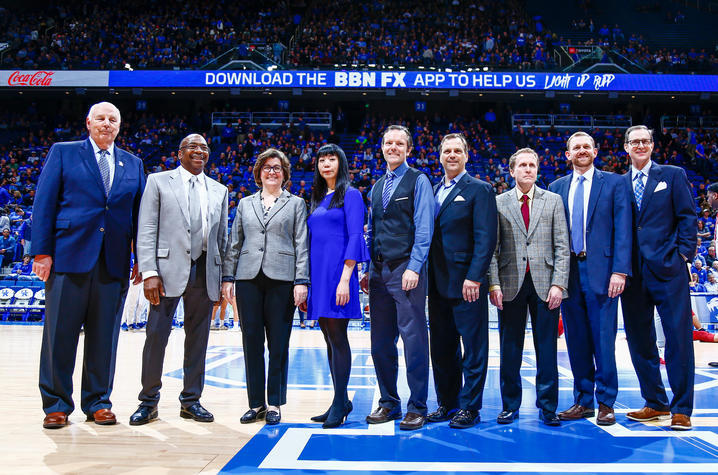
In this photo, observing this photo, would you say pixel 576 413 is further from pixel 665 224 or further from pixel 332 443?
pixel 332 443

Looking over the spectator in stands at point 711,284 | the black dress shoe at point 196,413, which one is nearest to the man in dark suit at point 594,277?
the black dress shoe at point 196,413

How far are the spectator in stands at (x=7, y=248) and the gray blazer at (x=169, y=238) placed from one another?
400 inches

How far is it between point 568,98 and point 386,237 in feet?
62.8

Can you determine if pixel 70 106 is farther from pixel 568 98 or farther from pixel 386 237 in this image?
pixel 386 237

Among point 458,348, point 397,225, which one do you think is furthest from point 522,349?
point 397,225

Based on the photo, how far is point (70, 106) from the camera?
2200cm

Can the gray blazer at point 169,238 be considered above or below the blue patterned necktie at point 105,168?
below

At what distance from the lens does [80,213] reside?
3.20m

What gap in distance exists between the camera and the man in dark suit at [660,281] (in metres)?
3.18

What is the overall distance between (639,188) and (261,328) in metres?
2.53

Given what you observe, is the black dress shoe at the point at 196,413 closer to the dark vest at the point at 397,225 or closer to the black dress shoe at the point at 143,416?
the black dress shoe at the point at 143,416

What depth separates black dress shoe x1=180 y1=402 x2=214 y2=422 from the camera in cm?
325

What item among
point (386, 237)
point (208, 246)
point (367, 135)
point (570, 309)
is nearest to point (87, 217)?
point (208, 246)

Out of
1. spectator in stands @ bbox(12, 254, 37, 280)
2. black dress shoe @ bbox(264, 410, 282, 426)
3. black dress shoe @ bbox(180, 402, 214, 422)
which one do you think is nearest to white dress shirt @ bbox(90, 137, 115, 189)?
black dress shoe @ bbox(180, 402, 214, 422)
